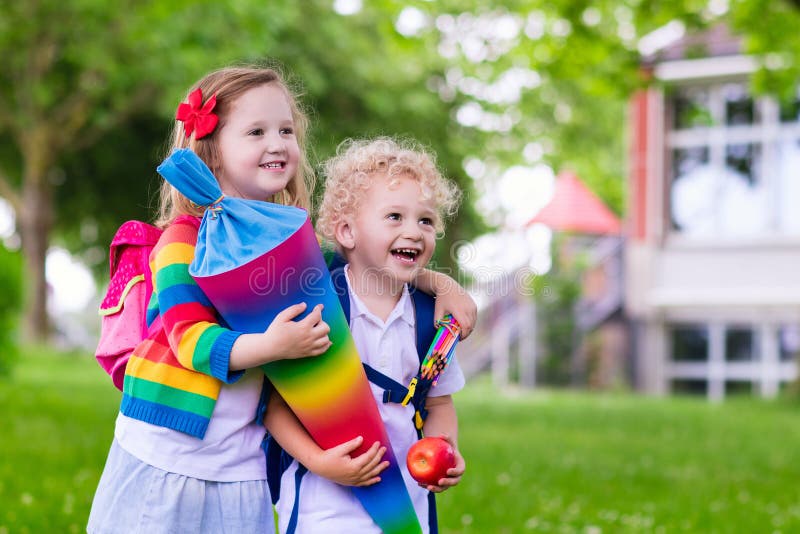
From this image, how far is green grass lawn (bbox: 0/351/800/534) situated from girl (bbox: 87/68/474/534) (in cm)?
205

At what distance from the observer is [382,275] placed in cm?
272

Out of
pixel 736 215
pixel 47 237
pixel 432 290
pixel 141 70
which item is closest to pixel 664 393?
pixel 736 215

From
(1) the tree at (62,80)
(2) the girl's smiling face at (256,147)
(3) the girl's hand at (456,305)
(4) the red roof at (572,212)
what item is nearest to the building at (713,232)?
(4) the red roof at (572,212)

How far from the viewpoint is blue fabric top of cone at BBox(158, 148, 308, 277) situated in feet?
7.88

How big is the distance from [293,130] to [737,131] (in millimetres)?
17775

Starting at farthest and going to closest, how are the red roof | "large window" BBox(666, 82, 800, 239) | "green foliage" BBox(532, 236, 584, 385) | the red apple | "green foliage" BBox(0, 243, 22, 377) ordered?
the red roof
"green foliage" BBox(532, 236, 584, 385)
"large window" BBox(666, 82, 800, 239)
"green foliage" BBox(0, 243, 22, 377)
the red apple

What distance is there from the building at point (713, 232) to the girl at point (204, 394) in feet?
54.6

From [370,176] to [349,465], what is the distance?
0.79 meters

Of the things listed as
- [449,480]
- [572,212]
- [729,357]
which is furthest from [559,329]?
[449,480]

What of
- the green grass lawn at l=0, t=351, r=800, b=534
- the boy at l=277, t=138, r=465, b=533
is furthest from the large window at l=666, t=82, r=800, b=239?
the boy at l=277, t=138, r=465, b=533

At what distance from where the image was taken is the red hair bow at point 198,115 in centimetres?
264

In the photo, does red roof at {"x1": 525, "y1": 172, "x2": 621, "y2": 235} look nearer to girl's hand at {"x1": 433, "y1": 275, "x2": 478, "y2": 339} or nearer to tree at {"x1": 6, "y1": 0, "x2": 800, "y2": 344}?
tree at {"x1": 6, "y1": 0, "x2": 800, "y2": 344}

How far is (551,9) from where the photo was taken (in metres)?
10.0

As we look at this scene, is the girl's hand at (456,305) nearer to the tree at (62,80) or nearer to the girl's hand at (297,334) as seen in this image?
the girl's hand at (297,334)
